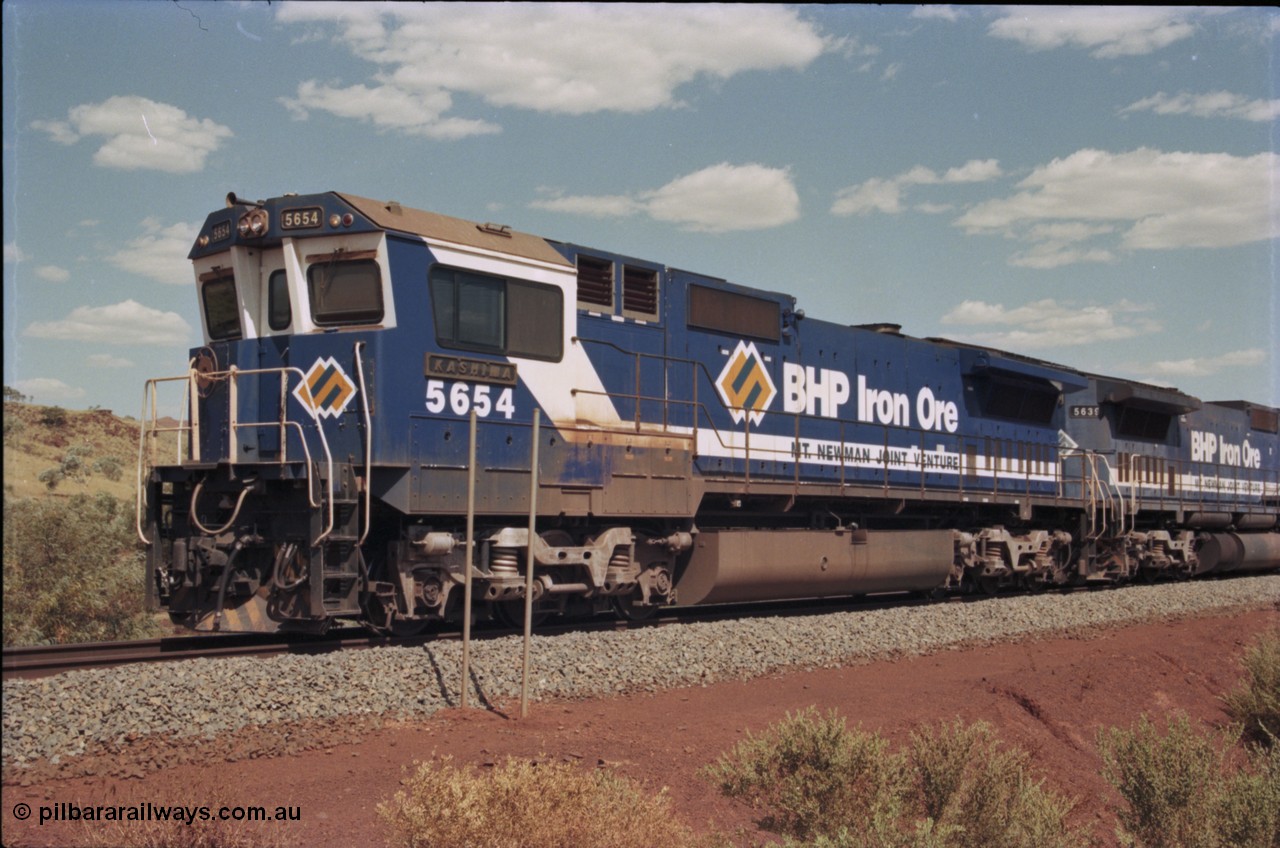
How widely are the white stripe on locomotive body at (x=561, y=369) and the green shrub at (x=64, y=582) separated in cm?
727

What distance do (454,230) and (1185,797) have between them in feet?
25.0

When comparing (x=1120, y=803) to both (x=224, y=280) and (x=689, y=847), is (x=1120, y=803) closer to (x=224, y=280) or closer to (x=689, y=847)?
(x=689, y=847)

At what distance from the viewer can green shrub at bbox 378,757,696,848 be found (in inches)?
191

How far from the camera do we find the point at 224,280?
35.7 ft

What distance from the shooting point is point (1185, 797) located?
6512 mm

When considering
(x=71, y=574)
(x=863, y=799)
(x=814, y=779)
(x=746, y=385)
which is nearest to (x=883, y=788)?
(x=863, y=799)

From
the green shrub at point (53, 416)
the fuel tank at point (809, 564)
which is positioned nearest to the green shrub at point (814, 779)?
the fuel tank at point (809, 564)

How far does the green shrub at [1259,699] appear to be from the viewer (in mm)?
10023

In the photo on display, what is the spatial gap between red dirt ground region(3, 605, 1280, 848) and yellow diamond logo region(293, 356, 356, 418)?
3.31 meters

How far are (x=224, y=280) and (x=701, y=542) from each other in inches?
233

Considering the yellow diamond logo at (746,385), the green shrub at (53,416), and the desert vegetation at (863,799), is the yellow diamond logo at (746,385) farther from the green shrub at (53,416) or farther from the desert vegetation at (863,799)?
the green shrub at (53,416)

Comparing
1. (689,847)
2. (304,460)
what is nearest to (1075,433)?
(304,460)

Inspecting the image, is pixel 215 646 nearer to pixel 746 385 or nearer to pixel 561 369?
pixel 561 369

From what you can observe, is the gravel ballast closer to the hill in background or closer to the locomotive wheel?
the locomotive wheel
